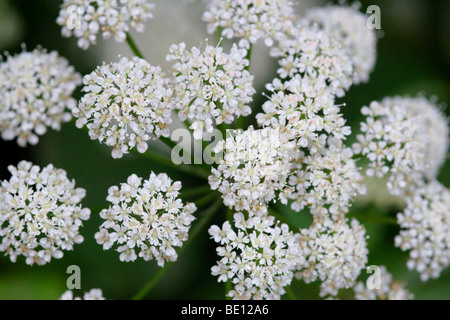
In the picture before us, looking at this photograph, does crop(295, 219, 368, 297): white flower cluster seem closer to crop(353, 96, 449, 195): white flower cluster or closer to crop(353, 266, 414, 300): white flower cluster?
crop(353, 266, 414, 300): white flower cluster

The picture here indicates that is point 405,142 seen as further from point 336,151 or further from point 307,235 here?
point 307,235

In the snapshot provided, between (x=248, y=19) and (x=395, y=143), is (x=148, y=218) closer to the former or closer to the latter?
(x=248, y=19)

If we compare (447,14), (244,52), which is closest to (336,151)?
(244,52)

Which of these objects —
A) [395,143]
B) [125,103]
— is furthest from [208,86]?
[395,143]

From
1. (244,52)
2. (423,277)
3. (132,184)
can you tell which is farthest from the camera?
(423,277)

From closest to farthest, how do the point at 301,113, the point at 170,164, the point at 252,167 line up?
1. the point at 252,167
2. the point at 301,113
3. the point at 170,164
